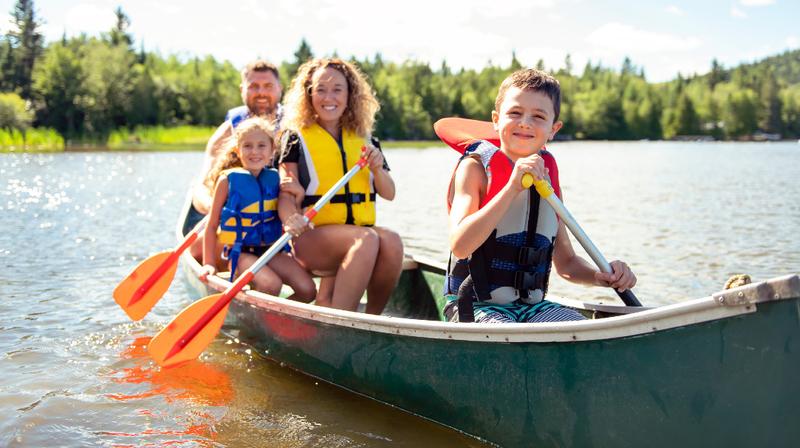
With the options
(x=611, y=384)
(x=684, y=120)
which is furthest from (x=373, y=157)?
(x=684, y=120)

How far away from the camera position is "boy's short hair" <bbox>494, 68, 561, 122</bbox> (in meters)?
2.99

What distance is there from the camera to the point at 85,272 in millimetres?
7355

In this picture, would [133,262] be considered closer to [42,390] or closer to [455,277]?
[42,390]

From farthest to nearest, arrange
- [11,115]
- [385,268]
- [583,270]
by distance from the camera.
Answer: [11,115]
[385,268]
[583,270]

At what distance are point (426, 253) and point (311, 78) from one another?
5.05 m

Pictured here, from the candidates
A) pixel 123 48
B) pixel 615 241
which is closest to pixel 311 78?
pixel 615 241

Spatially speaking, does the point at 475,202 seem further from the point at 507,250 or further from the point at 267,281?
the point at 267,281

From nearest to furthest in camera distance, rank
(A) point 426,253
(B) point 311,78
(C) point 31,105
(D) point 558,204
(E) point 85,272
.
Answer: (D) point 558,204, (B) point 311,78, (E) point 85,272, (A) point 426,253, (C) point 31,105

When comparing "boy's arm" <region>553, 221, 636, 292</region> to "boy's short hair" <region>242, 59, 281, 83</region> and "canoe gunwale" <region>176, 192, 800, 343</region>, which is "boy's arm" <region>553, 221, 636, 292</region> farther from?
"boy's short hair" <region>242, 59, 281, 83</region>

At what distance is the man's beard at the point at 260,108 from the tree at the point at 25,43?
58575 millimetres

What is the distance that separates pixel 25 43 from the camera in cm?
6134

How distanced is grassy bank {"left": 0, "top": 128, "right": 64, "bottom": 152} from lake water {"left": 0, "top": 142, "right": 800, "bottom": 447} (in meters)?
15.9

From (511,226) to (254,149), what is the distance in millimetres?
1963

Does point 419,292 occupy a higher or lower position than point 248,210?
lower
